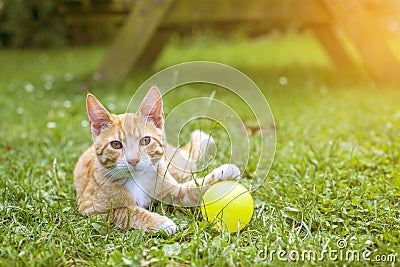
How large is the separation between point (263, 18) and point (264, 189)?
303cm

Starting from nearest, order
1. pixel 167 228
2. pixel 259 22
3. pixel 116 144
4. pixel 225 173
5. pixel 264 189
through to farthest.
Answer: pixel 167 228 → pixel 116 144 → pixel 225 173 → pixel 264 189 → pixel 259 22

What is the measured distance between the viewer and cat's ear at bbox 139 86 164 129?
7.11 ft

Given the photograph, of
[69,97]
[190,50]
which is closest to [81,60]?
[190,50]

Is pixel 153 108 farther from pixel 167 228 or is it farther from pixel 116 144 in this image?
pixel 167 228

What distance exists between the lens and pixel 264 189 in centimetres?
250

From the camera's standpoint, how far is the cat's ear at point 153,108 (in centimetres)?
217

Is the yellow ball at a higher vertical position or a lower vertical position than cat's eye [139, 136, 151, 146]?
lower

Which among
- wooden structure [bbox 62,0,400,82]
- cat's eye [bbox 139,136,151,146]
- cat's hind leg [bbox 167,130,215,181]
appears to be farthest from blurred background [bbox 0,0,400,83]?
cat's eye [bbox 139,136,151,146]

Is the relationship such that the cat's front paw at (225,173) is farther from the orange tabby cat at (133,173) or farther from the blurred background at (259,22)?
the blurred background at (259,22)

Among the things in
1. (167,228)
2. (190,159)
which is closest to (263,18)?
(190,159)

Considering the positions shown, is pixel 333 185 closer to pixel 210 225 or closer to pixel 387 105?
pixel 210 225

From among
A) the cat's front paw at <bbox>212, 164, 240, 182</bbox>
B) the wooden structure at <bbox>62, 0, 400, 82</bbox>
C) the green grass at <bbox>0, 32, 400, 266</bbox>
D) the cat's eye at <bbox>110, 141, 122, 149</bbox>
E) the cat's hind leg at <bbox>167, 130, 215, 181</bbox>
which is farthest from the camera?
the wooden structure at <bbox>62, 0, 400, 82</bbox>

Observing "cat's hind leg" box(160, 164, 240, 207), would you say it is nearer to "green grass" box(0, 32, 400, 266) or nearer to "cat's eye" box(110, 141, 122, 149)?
"green grass" box(0, 32, 400, 266)

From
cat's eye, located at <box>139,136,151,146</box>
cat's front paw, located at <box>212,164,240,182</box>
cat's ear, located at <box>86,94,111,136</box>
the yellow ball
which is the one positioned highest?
cat's ear, located at <box>86,94,111,136</box>
